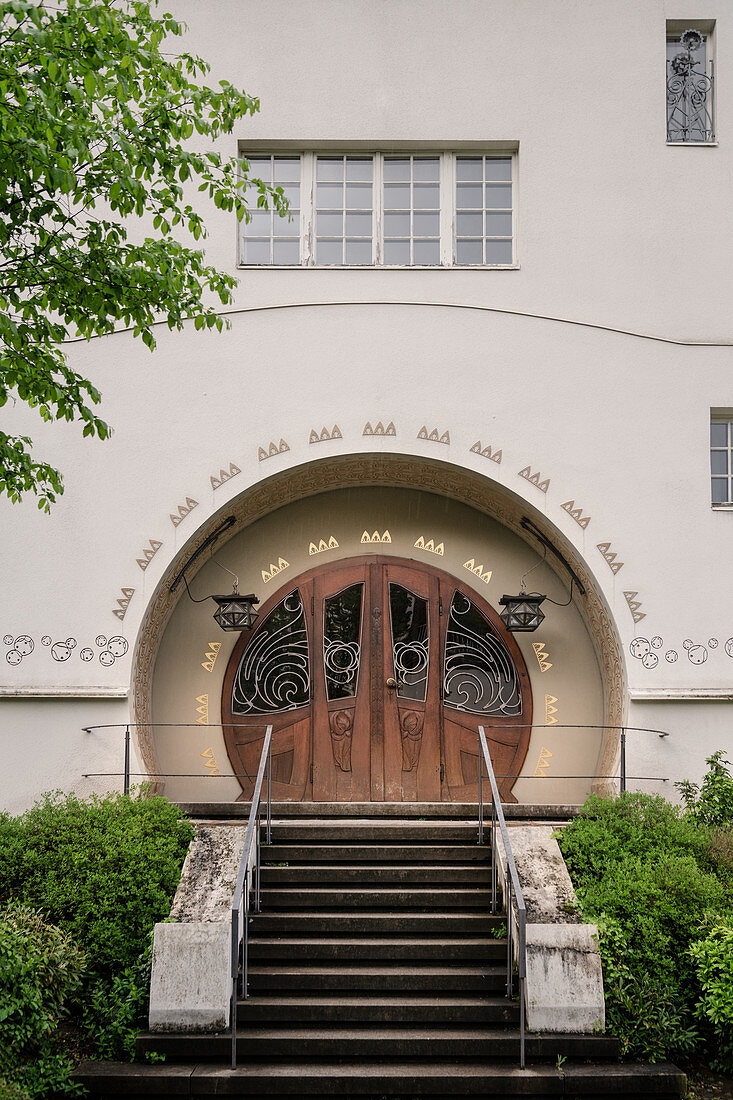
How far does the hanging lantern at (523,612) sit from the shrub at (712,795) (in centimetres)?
194

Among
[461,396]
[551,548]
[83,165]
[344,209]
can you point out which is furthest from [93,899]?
[344,209]

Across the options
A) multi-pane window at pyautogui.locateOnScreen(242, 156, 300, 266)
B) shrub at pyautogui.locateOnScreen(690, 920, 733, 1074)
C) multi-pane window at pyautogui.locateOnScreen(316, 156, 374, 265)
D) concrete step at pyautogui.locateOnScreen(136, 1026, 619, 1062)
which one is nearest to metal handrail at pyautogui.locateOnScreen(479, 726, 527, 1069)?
concrete step at pyautogui.locateOnScreen(136, 1026, 619, 1062)

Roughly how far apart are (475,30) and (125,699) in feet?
22.8

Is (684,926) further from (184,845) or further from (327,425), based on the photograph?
(327,425)

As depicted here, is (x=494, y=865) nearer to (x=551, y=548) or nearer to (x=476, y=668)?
(x=476, y=668)

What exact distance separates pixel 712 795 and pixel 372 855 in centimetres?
282

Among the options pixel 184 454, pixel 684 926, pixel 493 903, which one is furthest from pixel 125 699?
pixel 684 926

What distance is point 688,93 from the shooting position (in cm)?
1014

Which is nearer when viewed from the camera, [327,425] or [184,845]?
[184,845]

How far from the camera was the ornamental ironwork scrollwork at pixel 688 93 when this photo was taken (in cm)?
1009

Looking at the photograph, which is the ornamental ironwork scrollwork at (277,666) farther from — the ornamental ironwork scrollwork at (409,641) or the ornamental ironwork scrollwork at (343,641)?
the ornamental ironwork scrollwork at (409,641)

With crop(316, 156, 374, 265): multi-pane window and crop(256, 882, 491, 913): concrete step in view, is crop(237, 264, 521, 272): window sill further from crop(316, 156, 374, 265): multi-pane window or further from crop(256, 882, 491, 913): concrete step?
crop(256, 882, 491, 913): concrete step

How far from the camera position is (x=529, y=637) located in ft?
33.7

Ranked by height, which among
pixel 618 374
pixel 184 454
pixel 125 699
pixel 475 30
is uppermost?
pixel 475 30
